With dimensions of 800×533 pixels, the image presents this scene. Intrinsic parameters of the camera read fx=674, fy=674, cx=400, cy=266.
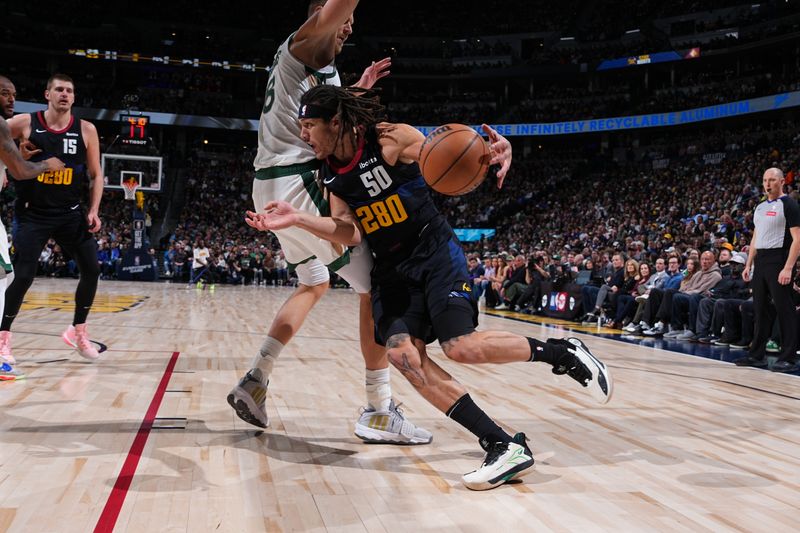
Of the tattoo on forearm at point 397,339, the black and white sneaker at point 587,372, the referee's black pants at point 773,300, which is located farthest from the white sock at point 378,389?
the referee's black pants at point 773,300

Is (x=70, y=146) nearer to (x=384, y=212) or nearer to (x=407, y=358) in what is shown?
(x=384, y=212)

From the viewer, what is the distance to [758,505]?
95.3 inches

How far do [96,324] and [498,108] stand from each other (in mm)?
29963

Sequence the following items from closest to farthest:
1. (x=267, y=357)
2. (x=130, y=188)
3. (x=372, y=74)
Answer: (x=267, y=357), (x=372, y=74), (x=130, y=188)

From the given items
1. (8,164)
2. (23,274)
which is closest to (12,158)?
(8,164)

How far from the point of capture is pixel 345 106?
2990 millimetres

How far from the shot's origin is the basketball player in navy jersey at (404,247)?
278 cm

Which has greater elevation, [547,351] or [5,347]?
[547,351]

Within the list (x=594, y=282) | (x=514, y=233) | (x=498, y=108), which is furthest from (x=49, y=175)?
(x=498, y=108)

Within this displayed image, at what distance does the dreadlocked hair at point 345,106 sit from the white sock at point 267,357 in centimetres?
109

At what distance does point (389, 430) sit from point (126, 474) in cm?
121

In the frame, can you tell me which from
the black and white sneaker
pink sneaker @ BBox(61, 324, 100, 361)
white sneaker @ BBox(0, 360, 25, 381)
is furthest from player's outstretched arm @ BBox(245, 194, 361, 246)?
pink sneaker @ BBox(61, 324, 100, 361)

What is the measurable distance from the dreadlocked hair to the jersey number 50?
288mm

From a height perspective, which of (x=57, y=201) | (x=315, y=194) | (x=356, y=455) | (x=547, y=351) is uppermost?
(x=57, y=201)
